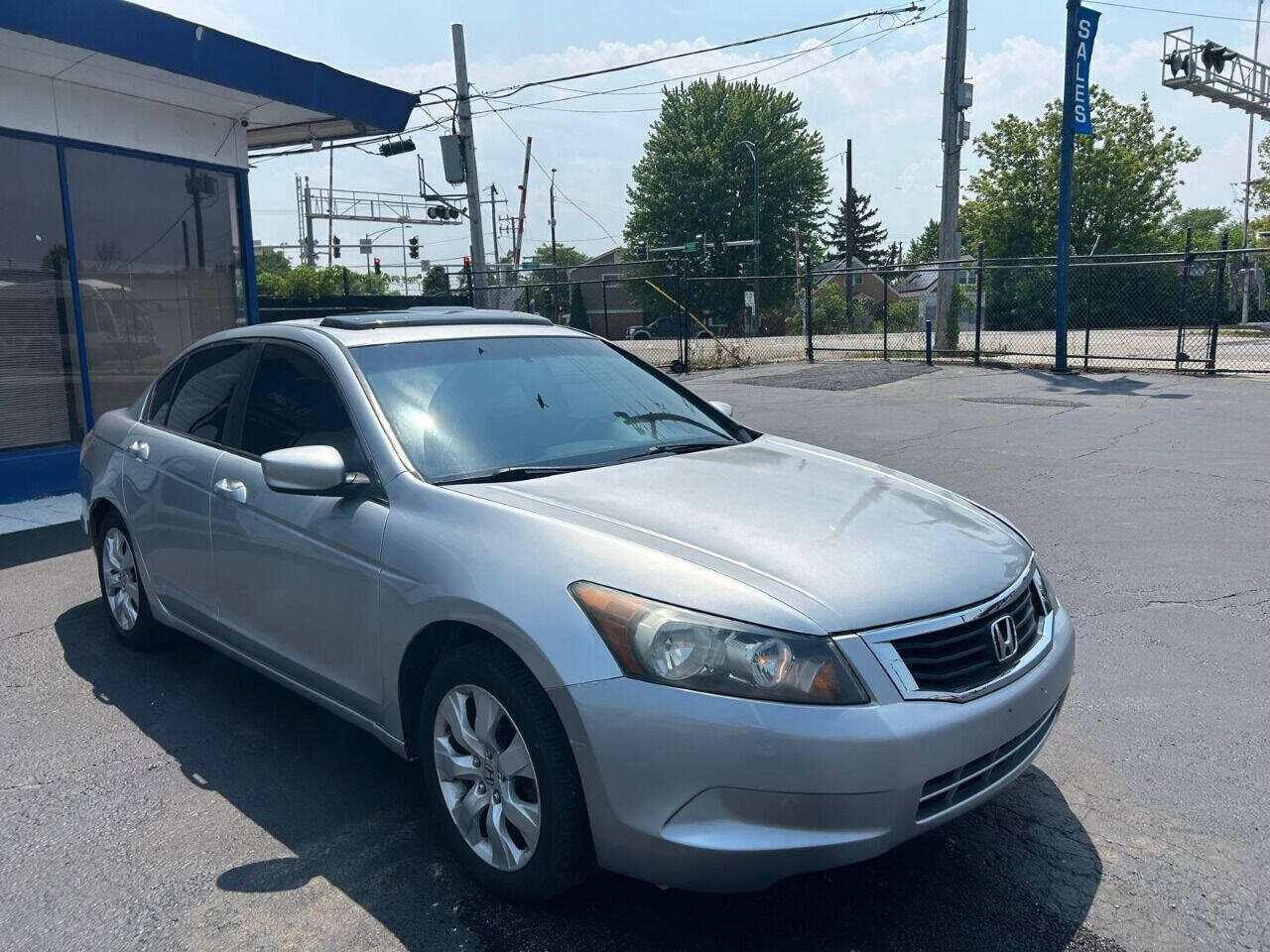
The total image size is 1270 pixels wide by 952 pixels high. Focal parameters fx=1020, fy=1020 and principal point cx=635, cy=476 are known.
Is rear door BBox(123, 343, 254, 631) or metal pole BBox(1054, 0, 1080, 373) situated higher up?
metal pole BBox(1054, 0, 1080, 373)

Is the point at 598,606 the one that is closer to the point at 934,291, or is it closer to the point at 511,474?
the point at 511,474

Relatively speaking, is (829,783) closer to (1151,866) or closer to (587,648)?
(587,648)

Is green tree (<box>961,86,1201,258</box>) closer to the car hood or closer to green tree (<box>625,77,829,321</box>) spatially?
green tree (<box>625,77,829,321</box>)

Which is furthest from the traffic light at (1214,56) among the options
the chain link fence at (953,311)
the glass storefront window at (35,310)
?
the glass storefront window at (35,310)

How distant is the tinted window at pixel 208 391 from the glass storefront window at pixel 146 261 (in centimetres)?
628

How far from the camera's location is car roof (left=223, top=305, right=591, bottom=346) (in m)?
3.91

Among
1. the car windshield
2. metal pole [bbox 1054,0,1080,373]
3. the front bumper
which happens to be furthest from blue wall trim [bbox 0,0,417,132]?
metal pole [bbox 1054,0,1080,373]

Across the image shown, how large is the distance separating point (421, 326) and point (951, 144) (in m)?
20.2

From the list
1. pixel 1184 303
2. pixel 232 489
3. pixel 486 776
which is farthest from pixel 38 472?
pixel 1184 303

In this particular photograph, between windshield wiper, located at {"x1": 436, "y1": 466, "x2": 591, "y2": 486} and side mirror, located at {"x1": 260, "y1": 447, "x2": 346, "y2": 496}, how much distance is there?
0.34 meters

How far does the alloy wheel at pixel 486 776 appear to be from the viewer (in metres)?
2.72

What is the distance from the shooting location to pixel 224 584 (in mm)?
3982

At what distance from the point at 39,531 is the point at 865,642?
24.6 ft

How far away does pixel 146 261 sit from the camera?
10.6 metres
